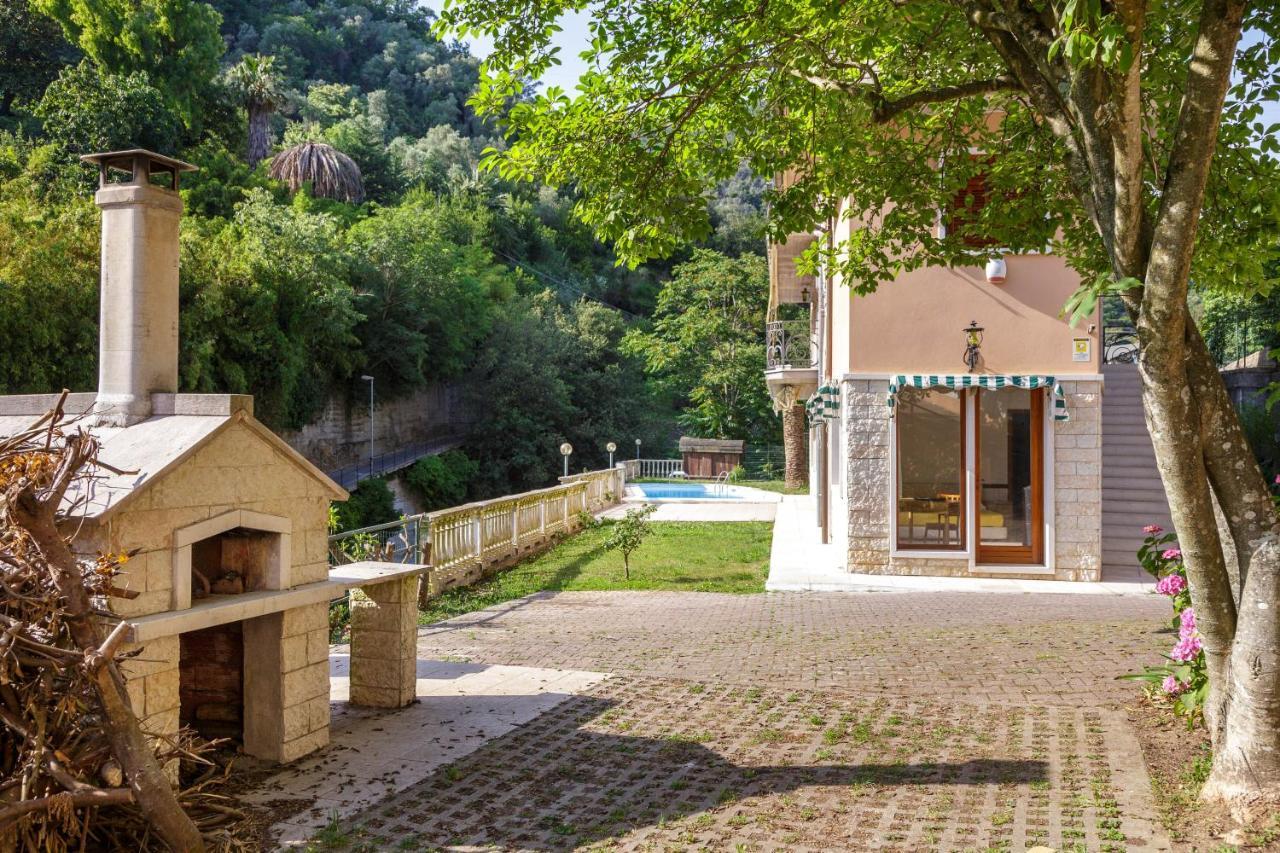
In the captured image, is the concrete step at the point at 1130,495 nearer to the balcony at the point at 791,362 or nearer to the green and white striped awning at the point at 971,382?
the green and white striped awning at the point at 971,382

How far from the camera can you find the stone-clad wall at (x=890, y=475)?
541 inches

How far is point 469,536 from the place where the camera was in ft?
48.6

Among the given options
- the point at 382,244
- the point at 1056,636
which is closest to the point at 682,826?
the point at 1056,636

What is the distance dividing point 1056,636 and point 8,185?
1020 inches

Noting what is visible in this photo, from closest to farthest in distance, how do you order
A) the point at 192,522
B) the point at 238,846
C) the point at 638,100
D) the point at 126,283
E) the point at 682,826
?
the point at 238,846 < the point at 682,826 < the point at 192,522 < the point at 126,283 < the point at 638,100

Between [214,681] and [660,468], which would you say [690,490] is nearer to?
[660,468]

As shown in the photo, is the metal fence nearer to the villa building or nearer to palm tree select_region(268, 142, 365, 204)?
palm tree select_region(268, 142, 365, 204)

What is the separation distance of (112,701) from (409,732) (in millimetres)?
2740

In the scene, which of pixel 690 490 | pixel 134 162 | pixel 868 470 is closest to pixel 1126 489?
pixel 868 470

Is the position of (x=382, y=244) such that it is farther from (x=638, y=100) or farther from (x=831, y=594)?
(x=638, y=100)

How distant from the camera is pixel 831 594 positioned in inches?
508

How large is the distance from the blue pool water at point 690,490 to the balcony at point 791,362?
29.2 feet

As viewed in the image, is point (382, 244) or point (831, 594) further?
point (382, 244)

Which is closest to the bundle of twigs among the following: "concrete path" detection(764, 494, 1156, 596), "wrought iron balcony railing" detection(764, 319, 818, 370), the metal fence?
"concrete path" detection(764, 494, 1156, 596)
